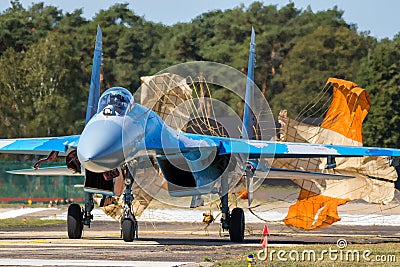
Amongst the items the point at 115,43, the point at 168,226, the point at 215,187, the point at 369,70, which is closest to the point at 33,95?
the point at 115,43

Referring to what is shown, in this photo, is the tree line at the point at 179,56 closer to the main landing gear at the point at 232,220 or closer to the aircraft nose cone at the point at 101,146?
the main landing gear at the point at 232,220

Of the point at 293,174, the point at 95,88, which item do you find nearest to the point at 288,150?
the point at 293,174

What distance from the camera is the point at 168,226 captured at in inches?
1142

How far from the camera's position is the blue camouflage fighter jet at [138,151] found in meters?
18.5

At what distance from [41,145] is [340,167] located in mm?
10791

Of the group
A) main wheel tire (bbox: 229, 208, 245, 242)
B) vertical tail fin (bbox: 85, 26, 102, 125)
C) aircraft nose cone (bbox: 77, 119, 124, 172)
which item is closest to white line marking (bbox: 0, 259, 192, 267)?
aircraft nose cone (bbox: 77, 119, 124, 172)

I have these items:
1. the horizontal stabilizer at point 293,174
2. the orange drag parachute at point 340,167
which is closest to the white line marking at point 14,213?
the orange drag parachute at point 340,167

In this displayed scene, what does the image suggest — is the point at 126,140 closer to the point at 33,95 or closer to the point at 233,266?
the point at 233,266

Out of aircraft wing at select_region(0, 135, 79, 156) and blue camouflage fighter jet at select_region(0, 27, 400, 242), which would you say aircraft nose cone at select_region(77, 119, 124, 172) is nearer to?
blue camouflage fighter jet at select_region(0, 27, 400, 242)

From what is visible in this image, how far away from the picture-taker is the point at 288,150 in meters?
21.8

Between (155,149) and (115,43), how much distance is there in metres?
49.6

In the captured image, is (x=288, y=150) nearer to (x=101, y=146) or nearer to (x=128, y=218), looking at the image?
(x=128, y=218)

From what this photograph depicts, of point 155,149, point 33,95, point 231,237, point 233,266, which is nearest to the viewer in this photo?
point 233,266

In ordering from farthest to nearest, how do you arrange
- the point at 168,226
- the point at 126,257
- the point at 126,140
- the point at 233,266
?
1. the point at 168,226
2. the point at 126,140
3. the point at 126,257
4. the point at 233,266
